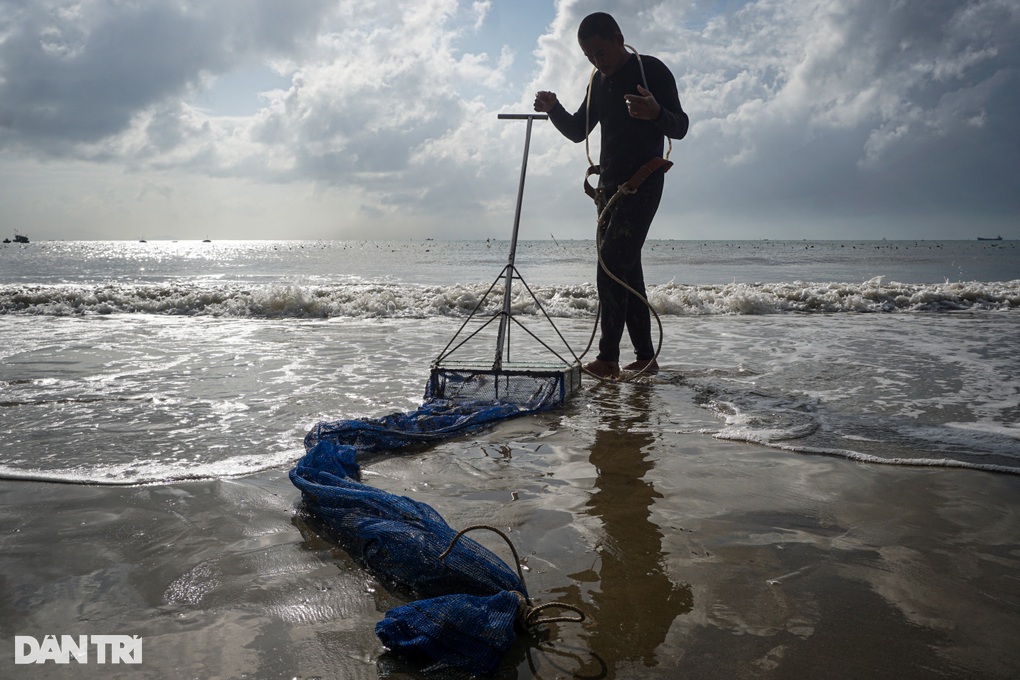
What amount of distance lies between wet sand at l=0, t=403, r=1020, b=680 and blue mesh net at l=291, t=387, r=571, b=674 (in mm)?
69

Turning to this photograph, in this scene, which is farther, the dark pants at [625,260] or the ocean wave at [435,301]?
the ocean wave at [435,301]

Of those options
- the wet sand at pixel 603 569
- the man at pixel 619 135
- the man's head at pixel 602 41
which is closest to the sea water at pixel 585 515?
the wet sand at pixel 603 569

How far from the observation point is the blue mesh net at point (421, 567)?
1521 millimetres

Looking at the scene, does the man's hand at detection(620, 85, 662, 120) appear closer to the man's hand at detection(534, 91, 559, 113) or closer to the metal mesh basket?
the man's hand at detection(534, 91, 559, 113)

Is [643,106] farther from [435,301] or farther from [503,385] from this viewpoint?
[435,301]

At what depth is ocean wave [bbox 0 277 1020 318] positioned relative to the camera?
10570 mm

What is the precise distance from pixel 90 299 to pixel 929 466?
12.2m

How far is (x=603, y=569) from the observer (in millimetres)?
1965

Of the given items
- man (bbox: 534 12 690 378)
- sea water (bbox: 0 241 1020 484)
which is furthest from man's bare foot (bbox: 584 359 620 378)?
sea water (bbox: 0 241 1020 484)

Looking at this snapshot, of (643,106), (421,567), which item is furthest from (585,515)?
(643,106)

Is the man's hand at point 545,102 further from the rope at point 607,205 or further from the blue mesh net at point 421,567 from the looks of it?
the blue mesh net at point 421,567

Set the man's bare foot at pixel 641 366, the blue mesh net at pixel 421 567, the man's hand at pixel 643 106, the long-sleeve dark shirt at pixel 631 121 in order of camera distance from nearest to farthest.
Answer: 1. the blue mesh net at pixel 421 567
2. the man's hand at pixel 643 106
3. the long-sleeve dark shirt at pixel 631 121
4. the man's bare foot at pixel 641 366

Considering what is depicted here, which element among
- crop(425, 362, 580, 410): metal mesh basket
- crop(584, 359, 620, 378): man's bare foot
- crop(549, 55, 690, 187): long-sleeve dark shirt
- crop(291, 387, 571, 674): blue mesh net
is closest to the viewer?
crop(291, 387, 571, 674): blue mesh net

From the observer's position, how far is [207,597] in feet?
5.98
